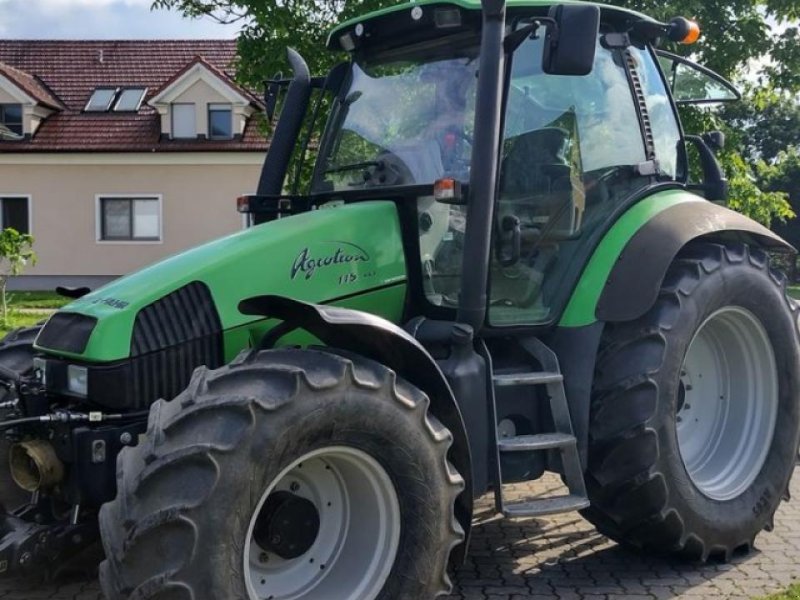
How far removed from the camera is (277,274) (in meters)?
4.00

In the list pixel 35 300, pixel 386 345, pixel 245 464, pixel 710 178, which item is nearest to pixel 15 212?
pixel 35 300

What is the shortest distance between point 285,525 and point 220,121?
22.3 m

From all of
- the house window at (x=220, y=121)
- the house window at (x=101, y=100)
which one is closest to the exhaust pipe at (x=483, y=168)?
the house window at (x=220, y=121)

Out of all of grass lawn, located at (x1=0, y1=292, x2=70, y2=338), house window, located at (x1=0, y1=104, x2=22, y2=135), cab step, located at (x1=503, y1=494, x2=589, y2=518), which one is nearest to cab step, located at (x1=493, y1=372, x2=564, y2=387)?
cab step, located at (x1=503, y1=494, x2=589, y2=518)

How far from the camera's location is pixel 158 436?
3.10 m

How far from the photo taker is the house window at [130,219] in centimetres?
2491

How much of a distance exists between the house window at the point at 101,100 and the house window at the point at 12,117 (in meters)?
1.69

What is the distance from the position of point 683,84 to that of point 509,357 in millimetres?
2127

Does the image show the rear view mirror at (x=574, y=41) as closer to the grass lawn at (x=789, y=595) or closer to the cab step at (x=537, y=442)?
the cab step at (x=537, y=442)

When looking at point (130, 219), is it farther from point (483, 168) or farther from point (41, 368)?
point (483, 168)

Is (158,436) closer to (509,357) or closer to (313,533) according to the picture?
(313,533)

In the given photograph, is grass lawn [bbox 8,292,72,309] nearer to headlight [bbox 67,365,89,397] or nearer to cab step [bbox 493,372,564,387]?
headlight [bbox 67,365,89,397]

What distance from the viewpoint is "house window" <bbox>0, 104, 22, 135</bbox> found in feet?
82.1

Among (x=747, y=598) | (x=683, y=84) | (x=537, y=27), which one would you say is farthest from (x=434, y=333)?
(x=683, y=84)
